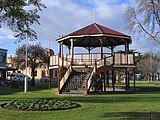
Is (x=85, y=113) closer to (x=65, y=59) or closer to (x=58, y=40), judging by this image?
(x=65, y=59)

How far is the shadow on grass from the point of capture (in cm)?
1505

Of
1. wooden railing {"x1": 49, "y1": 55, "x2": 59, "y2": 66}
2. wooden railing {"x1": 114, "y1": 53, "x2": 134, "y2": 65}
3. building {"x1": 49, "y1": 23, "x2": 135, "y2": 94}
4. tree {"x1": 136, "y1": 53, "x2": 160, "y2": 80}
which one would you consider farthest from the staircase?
tree {"x1": 136, "y1": 53, "x2": 160, "y2": 80}

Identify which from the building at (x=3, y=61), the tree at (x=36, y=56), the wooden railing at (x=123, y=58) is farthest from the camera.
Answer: the building at (x=3, y=61)

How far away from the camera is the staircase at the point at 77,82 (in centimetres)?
3241

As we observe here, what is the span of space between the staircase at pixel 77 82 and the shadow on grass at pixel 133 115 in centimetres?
1492

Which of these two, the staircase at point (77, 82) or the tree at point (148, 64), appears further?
the tree at point (148, 64)

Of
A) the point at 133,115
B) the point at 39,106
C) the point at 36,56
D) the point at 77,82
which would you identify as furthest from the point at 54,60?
the point at 36,56

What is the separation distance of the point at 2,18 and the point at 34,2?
202 centimetres

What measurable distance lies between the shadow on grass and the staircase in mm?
14916

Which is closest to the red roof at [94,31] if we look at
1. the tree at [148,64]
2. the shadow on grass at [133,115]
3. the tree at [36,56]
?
the shadow on grass at [133,115]

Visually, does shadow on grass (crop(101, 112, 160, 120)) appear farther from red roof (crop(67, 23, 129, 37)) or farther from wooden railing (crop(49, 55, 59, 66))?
wooden railing (crop(49, 55, 59, 66))

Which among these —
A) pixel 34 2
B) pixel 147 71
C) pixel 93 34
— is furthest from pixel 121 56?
pixel 147 71

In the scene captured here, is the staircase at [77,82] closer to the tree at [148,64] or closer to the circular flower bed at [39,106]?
the circular flower bed at [39,106]

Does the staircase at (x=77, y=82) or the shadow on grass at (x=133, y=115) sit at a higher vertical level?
the staircase at (x=77, y=82)
